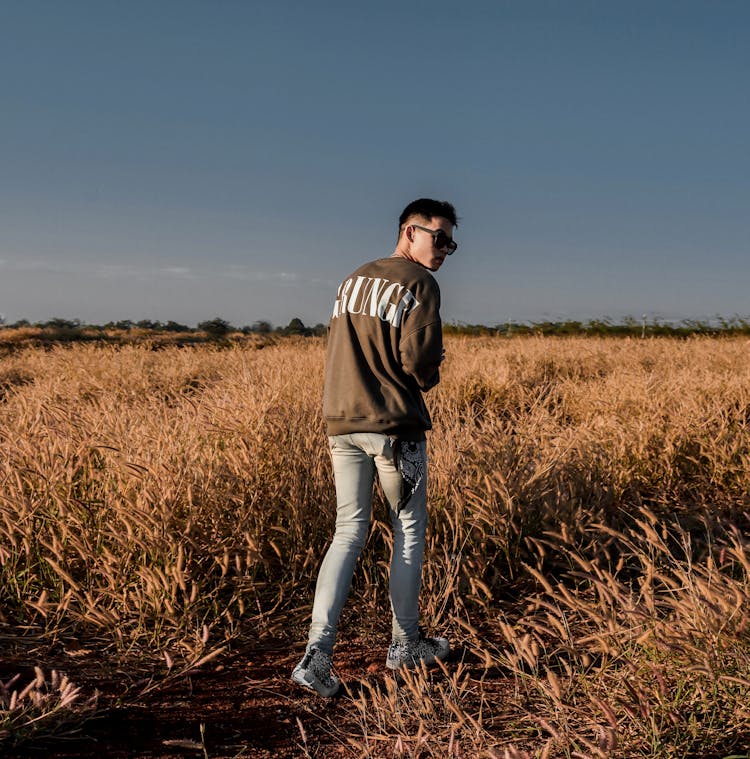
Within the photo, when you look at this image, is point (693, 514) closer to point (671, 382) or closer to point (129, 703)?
point (671, 382)

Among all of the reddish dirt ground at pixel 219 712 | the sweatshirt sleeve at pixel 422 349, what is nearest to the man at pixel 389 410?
the sweatshirt sleeve at pixel 422 349

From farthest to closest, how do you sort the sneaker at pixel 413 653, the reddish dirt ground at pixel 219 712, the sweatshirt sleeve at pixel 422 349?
1. the sneaker at pixel 413 653
2. the sweatshirt sleeve at pixel 422 349
3. the reddish dirt ground at pixel 219 712

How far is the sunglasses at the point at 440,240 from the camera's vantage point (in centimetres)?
246

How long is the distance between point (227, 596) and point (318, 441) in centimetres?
122

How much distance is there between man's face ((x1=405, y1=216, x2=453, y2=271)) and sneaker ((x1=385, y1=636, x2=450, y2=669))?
5.10ft

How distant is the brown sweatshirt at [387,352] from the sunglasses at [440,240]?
119 mm

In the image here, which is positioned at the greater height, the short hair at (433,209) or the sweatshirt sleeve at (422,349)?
the short hair at (433,209)

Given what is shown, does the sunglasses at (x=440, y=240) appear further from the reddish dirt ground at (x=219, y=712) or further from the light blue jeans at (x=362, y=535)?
the reddish dirt ground at (x=219, y=712)

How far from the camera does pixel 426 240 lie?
2.47 meters

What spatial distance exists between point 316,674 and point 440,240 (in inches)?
68.2

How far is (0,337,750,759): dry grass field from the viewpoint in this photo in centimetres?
198

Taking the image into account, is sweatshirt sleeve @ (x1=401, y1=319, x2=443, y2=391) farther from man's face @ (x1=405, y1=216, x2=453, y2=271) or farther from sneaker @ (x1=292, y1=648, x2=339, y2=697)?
sneaker @ (x1=292, y1=648, x2=339, y2=697)

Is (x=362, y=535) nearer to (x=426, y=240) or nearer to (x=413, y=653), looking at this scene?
(x=413, y=653)

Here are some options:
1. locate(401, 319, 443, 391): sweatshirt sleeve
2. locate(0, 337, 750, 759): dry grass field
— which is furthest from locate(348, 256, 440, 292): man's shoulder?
locate(0, 337, 750, 759): dry grass field
